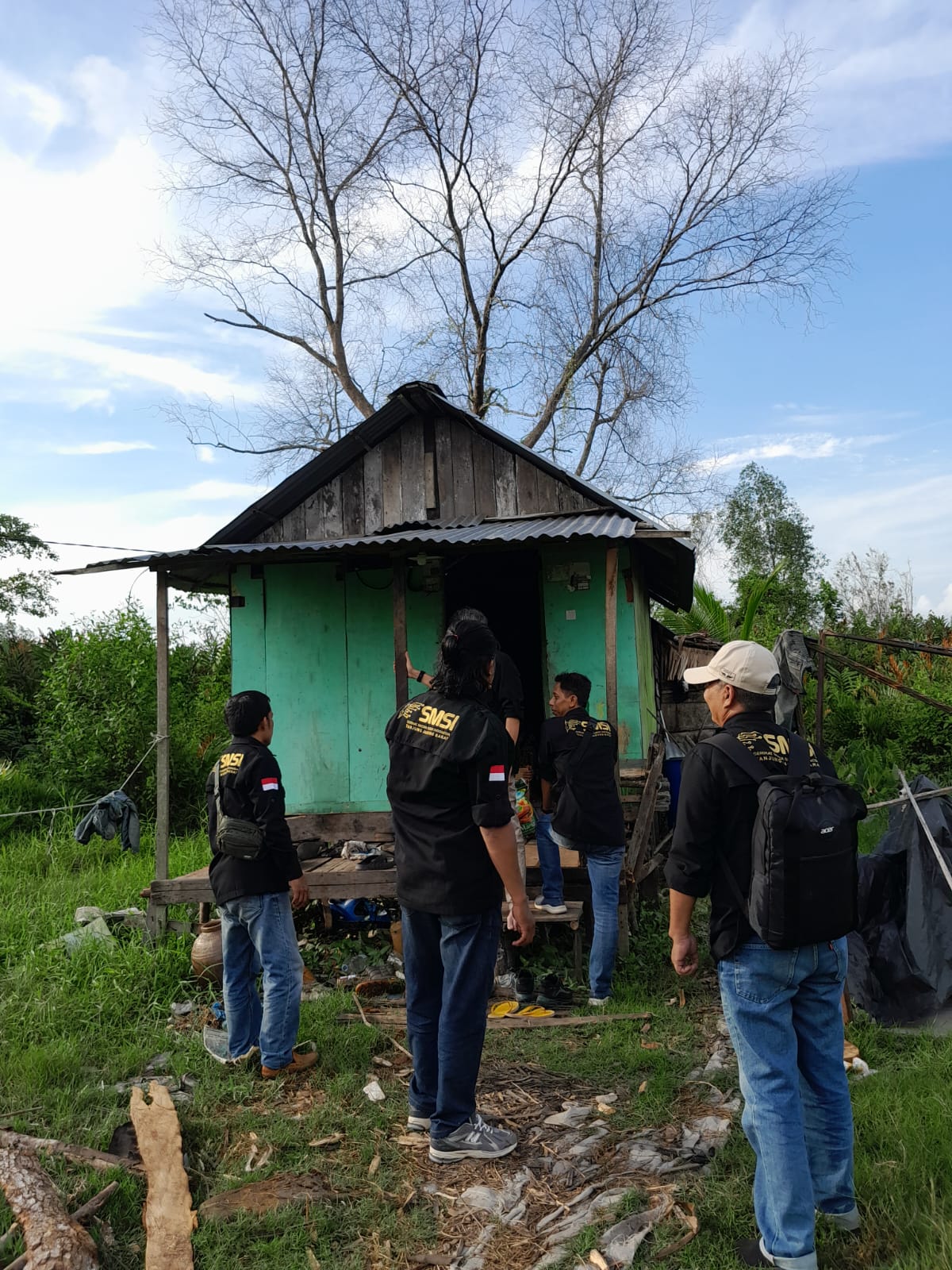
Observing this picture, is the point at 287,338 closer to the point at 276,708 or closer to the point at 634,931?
the point at 276,708

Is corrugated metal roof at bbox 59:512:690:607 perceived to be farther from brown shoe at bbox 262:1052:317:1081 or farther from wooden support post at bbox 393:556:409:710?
brown shoe at bbox 262:1052:317:1081

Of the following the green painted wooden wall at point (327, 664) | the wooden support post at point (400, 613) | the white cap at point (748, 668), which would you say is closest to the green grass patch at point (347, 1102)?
the green painted wooden wall at point (327, 664)

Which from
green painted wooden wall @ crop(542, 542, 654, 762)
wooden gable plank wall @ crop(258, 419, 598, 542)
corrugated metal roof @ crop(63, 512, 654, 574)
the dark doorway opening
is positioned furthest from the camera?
the dark doorway opening

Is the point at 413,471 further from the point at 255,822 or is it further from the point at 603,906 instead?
the point at 255,822

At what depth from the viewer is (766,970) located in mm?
2738

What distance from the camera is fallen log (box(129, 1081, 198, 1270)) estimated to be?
10.7ft

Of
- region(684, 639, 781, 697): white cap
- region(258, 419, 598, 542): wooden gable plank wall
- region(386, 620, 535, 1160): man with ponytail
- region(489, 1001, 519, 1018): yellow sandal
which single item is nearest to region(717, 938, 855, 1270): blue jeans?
region(684, 639, 781, 697): white cap

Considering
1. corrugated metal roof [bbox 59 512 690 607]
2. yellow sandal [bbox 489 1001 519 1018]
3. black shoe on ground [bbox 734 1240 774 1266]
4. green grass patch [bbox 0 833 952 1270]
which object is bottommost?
yellow sandal [bbox 489 1001 519 1018]

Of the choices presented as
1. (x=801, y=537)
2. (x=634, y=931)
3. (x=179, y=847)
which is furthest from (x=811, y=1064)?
(x=801, y=537)

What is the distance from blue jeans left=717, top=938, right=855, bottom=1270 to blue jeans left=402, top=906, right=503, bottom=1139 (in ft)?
3.72

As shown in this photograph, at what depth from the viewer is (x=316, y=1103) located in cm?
445

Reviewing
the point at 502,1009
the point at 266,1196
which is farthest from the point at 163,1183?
the point at 502,1009

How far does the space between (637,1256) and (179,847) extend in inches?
311

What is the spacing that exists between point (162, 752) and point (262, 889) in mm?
3120
